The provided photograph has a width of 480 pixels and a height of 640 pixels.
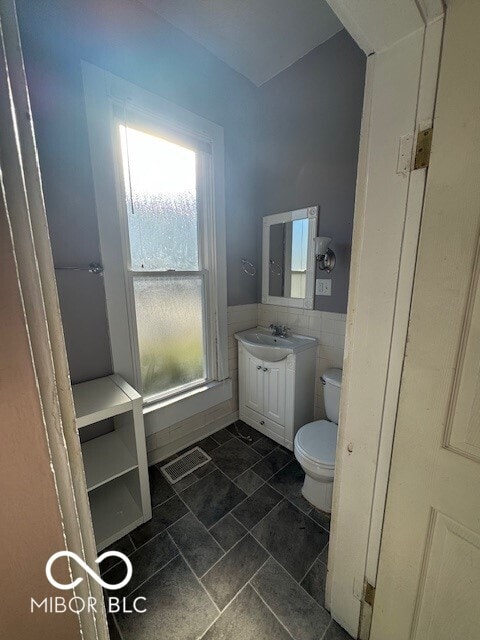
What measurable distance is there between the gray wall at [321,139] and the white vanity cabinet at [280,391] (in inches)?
21.4

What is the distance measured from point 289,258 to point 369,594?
197cm

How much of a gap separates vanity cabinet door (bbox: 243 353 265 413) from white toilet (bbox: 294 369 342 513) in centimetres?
56

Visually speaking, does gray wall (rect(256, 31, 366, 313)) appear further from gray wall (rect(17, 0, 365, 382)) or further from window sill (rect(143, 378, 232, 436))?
window sill (rect(143, 378, 232, 436))

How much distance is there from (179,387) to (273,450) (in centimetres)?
91

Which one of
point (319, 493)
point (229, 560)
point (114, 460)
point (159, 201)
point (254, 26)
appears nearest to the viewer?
point (229, 560)

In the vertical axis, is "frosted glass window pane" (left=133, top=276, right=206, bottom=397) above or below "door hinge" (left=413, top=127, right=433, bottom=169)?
below

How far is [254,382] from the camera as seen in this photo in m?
2.14

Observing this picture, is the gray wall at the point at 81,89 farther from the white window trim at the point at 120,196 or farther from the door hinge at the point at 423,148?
the door hinge at the point at 423,148

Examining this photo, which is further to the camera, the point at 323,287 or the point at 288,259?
the point at 288,259

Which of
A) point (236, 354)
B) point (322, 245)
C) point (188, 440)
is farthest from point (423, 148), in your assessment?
point (188, 440)

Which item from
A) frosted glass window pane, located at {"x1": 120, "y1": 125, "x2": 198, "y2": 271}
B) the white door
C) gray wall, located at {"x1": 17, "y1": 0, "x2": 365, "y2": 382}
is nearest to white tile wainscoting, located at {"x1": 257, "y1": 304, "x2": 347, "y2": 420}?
gray wall, located at {"x1": 17, "y1": 0, "x2": 365, "y2": 382}

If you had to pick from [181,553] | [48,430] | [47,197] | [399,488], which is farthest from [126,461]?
[47,197]

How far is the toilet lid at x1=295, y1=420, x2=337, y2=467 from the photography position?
55.0 inches

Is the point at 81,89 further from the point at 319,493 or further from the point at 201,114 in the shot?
the point at 319,493
